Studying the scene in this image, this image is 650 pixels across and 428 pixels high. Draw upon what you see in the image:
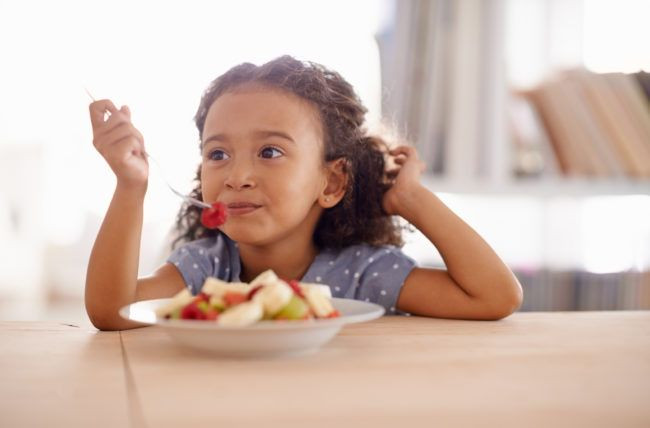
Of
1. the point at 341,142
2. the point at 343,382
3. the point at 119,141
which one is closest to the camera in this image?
the point at 343,382

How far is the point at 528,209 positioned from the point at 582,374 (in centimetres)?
159

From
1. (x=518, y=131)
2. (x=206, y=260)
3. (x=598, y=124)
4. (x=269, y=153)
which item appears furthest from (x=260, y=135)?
(x=598, y=124)

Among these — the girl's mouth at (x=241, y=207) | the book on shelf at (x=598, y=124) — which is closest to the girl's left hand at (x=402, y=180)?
the girl's mouth at (x=241, y=207)

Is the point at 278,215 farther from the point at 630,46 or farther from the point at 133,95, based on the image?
the point at 630,46

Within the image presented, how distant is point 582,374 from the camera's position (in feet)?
2.16

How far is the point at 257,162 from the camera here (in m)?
1.15

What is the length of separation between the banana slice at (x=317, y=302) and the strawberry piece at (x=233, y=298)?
7cm

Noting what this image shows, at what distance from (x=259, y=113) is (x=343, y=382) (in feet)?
2.15

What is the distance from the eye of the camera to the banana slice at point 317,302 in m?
0.72

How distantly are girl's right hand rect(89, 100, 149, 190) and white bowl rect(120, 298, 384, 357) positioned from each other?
315 millimetres

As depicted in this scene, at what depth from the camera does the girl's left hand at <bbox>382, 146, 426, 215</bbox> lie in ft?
4.09

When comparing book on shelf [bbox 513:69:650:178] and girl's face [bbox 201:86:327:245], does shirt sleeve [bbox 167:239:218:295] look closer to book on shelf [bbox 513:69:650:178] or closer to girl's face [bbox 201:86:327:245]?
girl's face [bbox 201:86:327:245]

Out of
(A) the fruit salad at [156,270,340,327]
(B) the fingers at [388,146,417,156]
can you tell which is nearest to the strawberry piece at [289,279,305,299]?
(A) the fruit salad at [156,270,340,327]

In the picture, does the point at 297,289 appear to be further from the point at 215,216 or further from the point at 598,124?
the point at 598,124
